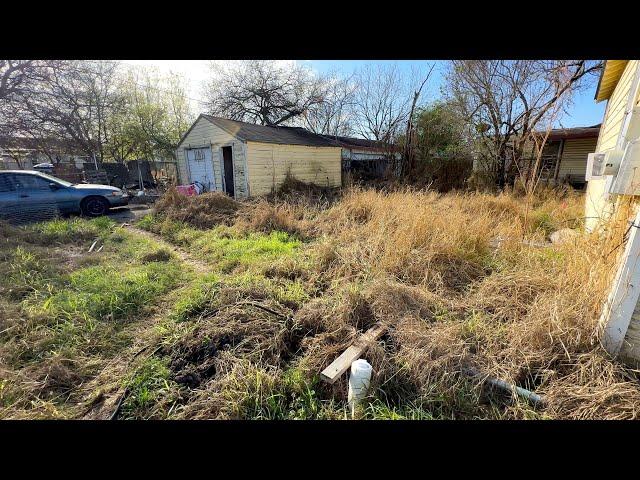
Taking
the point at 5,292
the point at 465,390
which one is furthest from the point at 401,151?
the point at 5,292

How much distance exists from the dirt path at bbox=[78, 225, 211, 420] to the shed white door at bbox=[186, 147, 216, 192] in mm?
9849

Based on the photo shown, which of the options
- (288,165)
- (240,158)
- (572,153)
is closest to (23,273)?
(240,158)

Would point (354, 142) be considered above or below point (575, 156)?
above

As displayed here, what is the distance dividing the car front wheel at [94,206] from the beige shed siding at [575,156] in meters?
19.2

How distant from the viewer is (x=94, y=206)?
316 inches

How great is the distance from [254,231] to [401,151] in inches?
385

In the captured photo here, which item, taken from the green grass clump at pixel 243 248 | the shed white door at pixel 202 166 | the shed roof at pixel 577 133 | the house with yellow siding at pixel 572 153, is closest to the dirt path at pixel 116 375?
the green grass clump at pixel 243 248

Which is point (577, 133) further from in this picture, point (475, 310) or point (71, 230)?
point (71, 230)

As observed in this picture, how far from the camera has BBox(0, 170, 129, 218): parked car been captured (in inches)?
257

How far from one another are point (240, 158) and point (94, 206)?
510cm

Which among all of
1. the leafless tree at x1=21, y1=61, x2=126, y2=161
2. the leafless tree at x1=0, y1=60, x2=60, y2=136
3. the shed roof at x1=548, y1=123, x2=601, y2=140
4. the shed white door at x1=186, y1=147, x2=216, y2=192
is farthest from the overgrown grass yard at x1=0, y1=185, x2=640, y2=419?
the shed roof at x1=548, y1=123, x2=601, y2=140

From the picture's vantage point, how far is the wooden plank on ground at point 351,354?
1959 mm

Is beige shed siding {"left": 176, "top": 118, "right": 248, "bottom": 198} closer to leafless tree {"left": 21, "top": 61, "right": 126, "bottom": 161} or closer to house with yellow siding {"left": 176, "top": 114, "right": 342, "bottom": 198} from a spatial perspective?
house with yellow siding {"left": 176, "top": 114, "right": 342, "bottom": 198}

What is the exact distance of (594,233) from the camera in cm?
283
